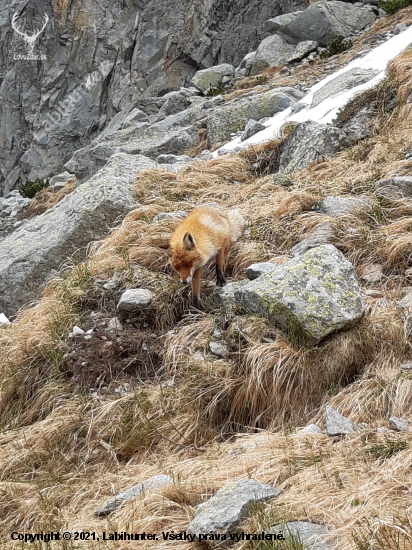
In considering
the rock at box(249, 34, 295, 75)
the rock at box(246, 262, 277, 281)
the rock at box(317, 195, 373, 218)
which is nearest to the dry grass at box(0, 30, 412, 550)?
the rock at box(317, 195, 373, 218)

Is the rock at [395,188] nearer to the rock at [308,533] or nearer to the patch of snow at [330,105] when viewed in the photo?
the patch of snow at [330,105]

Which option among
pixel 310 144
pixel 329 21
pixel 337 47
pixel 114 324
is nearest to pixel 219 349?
pixel 114 324

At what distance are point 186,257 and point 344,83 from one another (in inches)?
312

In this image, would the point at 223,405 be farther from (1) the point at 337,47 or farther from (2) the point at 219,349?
(1) the point at 337,47

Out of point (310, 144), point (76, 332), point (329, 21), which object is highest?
point (76, 332)

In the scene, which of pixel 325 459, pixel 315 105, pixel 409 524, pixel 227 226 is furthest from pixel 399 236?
pixel 315 105

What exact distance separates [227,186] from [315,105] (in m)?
3.88

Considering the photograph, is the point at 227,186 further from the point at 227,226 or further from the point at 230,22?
the point at 230,22

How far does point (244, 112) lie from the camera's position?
14352mm

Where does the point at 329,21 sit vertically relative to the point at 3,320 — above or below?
below

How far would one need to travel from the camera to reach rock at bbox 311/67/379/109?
1122 centimetres

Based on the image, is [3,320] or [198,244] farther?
[3,320]

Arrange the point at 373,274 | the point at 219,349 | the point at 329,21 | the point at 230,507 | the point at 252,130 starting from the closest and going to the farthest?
1. the point at 230,507
2. the point at 219,349
3. the point at 373,274
4. the point at 252,130
5. the point at 329,21

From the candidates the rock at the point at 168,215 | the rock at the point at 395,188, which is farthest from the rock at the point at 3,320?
the rock at the point at 395,188
